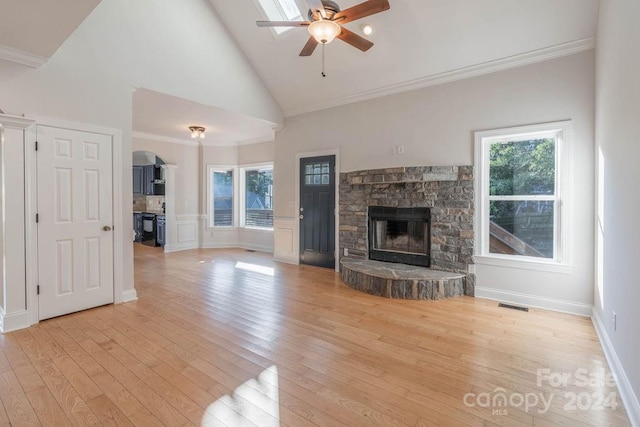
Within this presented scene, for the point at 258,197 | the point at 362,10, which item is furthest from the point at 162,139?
the point at 362,10

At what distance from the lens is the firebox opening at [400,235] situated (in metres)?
4.51

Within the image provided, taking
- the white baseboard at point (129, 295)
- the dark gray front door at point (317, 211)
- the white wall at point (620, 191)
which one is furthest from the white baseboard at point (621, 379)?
the white baseboard at point (129, 295)

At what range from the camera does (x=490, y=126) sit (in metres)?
3.93

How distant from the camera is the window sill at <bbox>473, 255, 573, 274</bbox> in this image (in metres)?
3.52

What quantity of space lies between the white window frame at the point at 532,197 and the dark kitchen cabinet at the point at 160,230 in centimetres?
695

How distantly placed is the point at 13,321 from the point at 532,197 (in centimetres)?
575

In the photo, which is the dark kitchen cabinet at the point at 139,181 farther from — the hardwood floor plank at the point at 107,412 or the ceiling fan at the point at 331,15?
the hardwood floor plank at the point at 107,412

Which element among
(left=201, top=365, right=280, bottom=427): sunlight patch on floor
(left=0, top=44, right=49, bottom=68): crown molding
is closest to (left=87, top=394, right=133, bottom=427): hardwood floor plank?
(left=201, top=365, right=280, bottom=427): sunlight patch on floor

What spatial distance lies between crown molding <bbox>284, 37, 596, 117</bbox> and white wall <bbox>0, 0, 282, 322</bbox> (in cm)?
192

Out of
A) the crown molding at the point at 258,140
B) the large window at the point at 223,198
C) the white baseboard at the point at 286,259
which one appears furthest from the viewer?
the large window at the point at 223,198

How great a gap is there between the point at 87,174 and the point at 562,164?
17.7ft

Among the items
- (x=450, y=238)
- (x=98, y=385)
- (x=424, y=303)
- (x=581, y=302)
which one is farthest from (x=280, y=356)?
(x=581, y=302)

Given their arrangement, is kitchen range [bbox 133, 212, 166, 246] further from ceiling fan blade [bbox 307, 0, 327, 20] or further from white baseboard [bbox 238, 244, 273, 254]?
ceiling fan blade [bbox 307, 0, 327, 20]

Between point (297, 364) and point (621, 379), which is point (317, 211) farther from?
point (621, 379)
